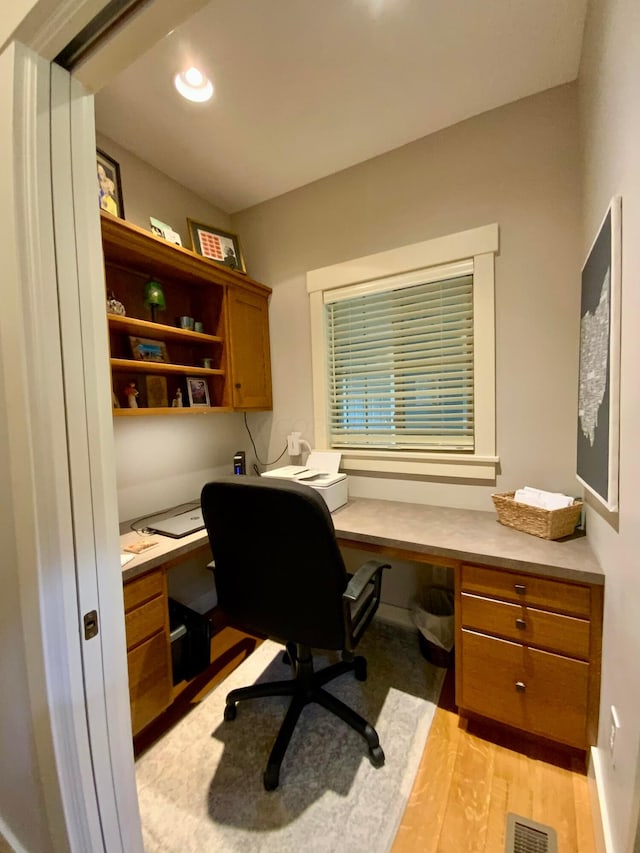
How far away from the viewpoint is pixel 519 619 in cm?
130

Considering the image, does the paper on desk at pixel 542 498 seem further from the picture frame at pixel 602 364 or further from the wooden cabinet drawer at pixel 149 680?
the wooden cabinet drawer at pixel 149 680

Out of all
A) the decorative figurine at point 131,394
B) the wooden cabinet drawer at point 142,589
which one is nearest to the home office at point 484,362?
the decorative figurine at point 131,394

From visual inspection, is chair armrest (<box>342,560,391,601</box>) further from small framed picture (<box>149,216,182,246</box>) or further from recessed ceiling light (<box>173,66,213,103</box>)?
recessed ceiling light (<box>173,66,213,103</box>)

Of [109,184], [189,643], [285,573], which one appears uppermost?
[109,184]

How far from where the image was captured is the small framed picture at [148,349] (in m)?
1.84

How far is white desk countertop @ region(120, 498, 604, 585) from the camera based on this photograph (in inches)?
49.6

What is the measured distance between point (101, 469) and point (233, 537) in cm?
60

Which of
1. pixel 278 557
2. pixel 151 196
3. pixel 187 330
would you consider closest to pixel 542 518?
pixel 278 557

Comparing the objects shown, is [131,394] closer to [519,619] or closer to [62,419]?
[62,419]

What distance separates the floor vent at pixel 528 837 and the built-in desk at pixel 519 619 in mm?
258

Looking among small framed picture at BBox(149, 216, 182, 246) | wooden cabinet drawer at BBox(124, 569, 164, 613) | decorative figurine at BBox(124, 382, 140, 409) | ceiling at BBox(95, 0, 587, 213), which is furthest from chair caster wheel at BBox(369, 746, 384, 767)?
ceiling at BBox(95, 0, 587, 213)

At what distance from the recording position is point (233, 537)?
1265mm

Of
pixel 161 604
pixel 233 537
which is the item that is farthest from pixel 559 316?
pixel 161 604

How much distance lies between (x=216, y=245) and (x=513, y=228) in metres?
1.71
